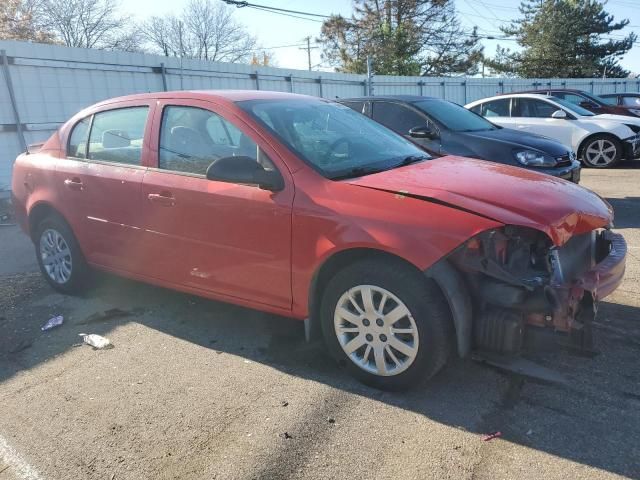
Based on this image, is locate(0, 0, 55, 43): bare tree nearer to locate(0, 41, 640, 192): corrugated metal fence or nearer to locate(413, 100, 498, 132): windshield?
locate(0, 41, 640, 192): corrugated metal fence

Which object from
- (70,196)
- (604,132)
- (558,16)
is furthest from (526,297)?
(558,16)

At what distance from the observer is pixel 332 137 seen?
388 centimetres

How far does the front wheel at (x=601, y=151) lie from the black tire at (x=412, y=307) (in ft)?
33.1

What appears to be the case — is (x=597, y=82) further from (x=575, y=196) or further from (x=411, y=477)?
(x=411, y=477)

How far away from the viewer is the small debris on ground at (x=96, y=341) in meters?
4.04

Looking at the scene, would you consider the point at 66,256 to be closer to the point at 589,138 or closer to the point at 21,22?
the point at 589,138

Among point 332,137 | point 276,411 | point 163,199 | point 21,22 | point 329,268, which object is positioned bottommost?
point 276,411

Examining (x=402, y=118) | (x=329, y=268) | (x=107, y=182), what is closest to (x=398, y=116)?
(x=402, y=118)

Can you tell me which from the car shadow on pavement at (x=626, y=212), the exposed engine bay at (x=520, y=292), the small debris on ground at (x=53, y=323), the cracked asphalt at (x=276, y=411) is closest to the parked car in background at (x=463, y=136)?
the car shadow on pavement at (x=626, y=212)

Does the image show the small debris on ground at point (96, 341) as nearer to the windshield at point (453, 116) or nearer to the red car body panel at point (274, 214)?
the red car body panel at point (274, 214)

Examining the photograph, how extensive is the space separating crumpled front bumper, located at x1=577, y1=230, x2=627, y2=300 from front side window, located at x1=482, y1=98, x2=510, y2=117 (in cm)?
884

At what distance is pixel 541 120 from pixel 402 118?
17.2 feet

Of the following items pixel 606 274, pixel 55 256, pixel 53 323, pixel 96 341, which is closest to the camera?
pixel 606 274

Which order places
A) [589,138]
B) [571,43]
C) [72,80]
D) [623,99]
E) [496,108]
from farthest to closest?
[571,43] < [623,99] < [496,108] < [589,138] < [72,80]
